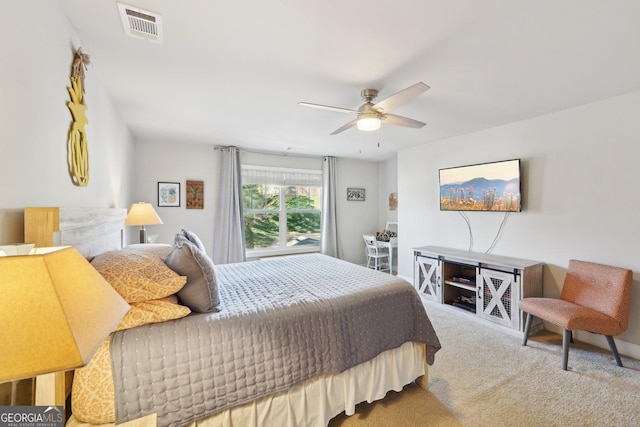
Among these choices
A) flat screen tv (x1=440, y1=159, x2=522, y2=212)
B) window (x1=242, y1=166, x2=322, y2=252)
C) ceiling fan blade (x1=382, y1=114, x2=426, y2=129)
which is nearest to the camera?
ceiling fan blade (x1=382, y1=114, x2=426, y2=129)

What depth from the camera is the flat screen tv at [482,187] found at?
3150mm

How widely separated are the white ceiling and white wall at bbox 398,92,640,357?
257 mm

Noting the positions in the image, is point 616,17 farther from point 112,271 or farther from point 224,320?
point 112,271

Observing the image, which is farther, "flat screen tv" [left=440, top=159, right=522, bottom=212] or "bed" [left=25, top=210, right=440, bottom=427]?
"flat screen tv" [left=440, top=159, right=522, bottom=212]

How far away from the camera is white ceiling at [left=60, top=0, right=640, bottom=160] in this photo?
4.55ft

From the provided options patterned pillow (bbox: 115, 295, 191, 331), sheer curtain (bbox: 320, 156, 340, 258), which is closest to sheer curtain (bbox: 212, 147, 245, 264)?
sheer curtain (bbox: 320, 156, 340, 258)

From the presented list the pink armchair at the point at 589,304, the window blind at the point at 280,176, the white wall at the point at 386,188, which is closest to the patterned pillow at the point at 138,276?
the pink armchair at the point at 589,304

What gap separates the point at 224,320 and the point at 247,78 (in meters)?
1.77

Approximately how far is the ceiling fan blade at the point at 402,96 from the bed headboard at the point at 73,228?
6.84 feet

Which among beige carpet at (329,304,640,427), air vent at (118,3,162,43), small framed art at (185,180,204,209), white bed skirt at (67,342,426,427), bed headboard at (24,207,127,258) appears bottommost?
beige carpet at (329,304,640,427)

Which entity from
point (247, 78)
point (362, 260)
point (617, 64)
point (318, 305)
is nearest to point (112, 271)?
point (318, 305)

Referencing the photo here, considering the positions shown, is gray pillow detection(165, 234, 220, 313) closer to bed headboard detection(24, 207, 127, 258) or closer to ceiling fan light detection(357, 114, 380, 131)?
bed headboard detection(24, 207, 127, 258)

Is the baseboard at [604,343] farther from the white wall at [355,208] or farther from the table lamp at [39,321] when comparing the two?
the table lamp at [39,321]

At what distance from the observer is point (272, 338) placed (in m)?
1.48
